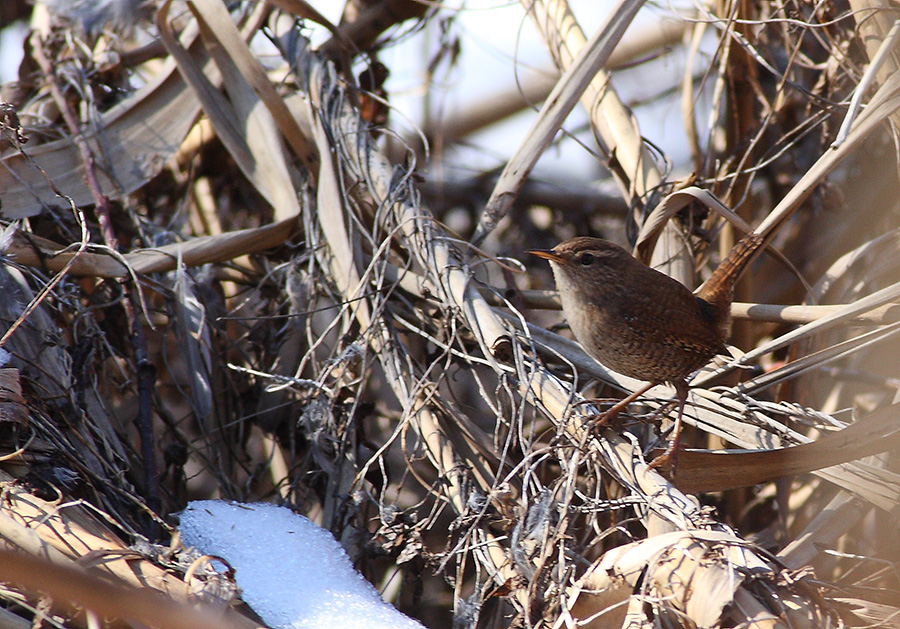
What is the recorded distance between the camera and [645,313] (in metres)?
2.04

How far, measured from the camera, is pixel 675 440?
180cm

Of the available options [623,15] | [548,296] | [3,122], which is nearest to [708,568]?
[548,296]

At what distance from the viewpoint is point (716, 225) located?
249cm

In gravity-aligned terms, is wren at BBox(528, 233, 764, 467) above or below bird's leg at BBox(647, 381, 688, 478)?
above

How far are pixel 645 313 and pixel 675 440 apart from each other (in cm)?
38

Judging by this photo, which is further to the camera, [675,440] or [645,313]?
[645,313]

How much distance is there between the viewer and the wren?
1.98 meters

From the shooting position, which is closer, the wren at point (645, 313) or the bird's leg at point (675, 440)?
the bird's leg at point (675, 440)

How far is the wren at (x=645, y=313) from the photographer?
198 cm

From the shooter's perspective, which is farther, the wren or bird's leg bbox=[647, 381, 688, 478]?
the wren

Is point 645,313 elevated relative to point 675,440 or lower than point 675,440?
elevated

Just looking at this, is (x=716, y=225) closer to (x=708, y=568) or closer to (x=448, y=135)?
(x=708, y=568)

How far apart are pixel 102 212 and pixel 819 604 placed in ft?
7.07

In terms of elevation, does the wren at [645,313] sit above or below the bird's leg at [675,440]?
above
